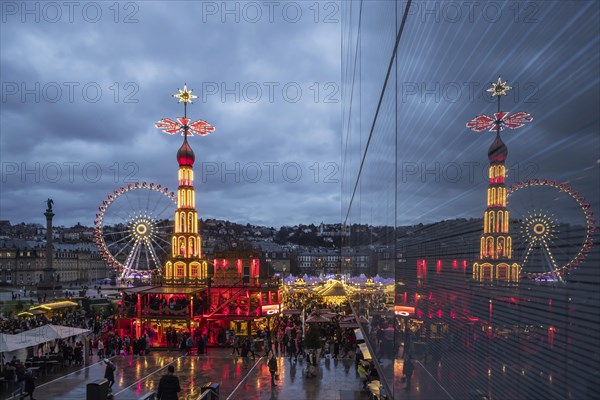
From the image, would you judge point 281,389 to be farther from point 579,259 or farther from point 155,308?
point 579,259

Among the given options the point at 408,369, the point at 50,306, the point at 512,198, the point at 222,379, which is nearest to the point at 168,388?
the point at 408,369

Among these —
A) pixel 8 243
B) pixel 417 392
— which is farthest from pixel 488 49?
pixel 8 243

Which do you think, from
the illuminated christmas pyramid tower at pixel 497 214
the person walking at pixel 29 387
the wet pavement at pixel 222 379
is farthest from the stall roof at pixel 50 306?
the illuminated christmas pyramid tower at pixel 497 214

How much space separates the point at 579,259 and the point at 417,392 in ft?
6.93

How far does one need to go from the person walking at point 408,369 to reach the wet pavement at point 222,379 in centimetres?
1165

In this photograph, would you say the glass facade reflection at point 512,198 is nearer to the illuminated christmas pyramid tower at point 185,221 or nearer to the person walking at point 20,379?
the person walking at point 20,379

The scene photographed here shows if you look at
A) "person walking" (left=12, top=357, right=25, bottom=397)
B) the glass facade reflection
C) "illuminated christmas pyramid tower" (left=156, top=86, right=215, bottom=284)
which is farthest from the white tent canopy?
the glass facade reflection

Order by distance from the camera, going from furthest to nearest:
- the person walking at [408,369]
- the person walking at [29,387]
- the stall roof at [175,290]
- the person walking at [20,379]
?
the stall roof at [175,290] < the person walking at [20,379] < the person walking at [29,387] < the person walking at [408,369]

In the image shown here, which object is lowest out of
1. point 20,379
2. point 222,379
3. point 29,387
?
point 222,379

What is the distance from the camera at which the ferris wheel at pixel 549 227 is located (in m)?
1.04

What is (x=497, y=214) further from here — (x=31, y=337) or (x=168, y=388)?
(x=31, y=337)

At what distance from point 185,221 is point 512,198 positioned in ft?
142

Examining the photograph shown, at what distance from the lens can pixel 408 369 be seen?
3.26 metres

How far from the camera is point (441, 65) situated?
7.30 feet
